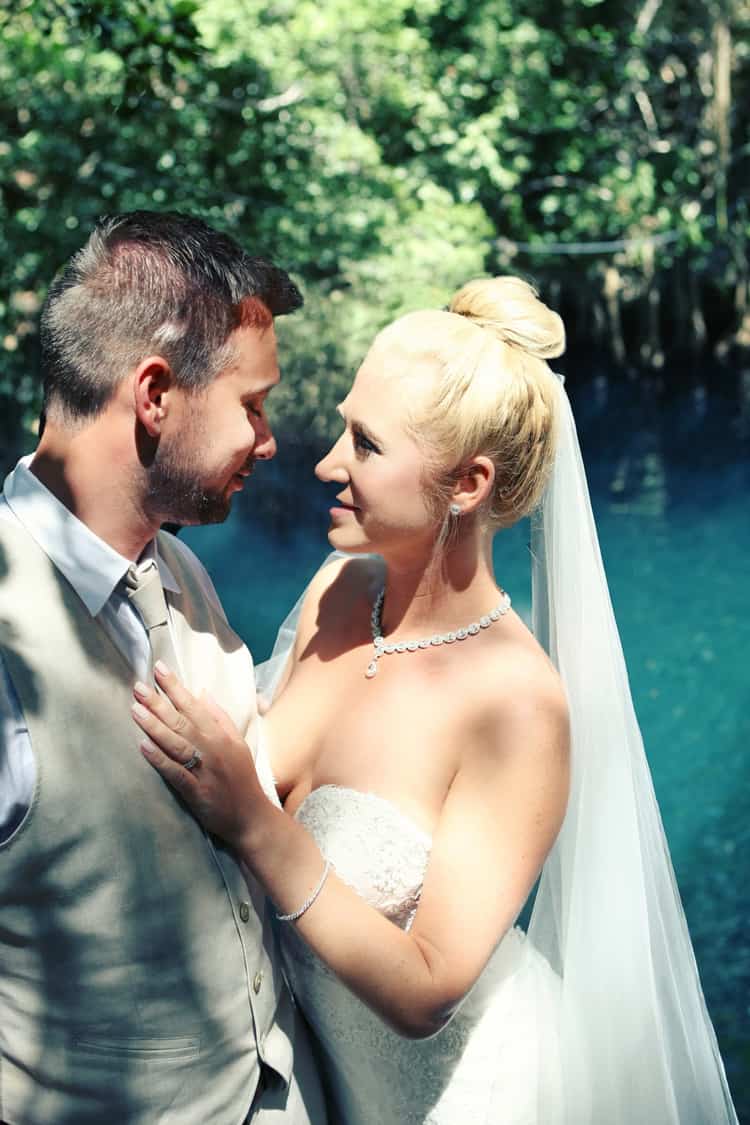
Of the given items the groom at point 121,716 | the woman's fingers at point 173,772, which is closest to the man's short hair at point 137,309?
the groom at point 121,716

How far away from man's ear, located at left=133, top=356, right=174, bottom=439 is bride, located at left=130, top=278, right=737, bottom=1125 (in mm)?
465

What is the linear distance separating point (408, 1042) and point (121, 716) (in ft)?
3.17

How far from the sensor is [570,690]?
238 centimetres

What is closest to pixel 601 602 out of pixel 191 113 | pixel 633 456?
pixel 191 113

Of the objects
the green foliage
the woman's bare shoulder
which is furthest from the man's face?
the green foliage

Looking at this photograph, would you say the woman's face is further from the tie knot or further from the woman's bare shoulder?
the tie knot

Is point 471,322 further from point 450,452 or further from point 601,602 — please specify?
point 601,602

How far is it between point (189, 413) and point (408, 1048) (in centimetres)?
126

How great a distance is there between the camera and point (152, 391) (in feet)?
5.82

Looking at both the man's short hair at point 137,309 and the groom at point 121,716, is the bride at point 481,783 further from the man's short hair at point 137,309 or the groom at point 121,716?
the man's short hair at point 137,309

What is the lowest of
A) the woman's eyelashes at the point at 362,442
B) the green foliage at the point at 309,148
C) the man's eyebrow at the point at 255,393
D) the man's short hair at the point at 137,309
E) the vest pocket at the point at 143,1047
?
the green foliage at the point at 309,148

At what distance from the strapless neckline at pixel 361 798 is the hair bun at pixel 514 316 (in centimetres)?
88

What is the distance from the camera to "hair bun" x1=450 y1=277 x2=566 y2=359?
219 centimetres

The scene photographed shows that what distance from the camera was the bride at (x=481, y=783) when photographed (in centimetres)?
204
